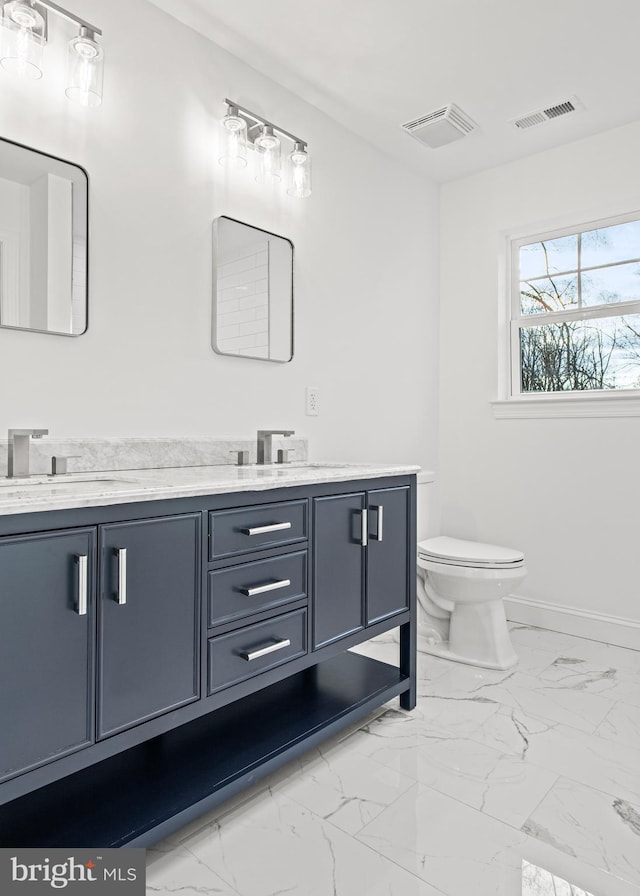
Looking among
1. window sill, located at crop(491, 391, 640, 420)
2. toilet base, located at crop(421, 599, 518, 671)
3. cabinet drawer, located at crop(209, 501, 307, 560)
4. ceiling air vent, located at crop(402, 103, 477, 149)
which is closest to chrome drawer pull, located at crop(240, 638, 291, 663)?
cabinet drawer, located at crop(209, 501, 307, 560)

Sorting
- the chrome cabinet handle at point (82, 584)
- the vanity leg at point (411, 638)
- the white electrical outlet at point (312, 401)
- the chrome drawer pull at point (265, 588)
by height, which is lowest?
the vanity leg at point (411, 638)

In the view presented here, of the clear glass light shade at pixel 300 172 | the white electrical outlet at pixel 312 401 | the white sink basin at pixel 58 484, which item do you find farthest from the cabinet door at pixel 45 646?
the clear glass light shade at pixel 300 172

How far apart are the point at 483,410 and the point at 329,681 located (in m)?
1.72

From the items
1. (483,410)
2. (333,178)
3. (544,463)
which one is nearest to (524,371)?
(483,410)

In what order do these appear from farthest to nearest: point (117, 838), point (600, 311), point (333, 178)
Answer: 1. point (600, 311)
2. point (333, 178)
3. point (117, 838)

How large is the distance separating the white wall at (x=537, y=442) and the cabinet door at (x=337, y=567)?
146cm

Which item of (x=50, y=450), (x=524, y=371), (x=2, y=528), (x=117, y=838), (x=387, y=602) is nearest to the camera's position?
(x=2, y=528)

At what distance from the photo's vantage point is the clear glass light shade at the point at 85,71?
159 cm

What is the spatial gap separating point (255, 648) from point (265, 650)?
0.09 feet

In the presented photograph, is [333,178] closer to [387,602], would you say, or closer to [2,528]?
[387,602]

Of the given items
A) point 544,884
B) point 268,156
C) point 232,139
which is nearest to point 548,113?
point 268,156

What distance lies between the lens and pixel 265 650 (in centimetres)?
146

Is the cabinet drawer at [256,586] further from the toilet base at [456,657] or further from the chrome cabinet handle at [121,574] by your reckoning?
the toilet base at [456,657]

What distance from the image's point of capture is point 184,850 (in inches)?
51.6
